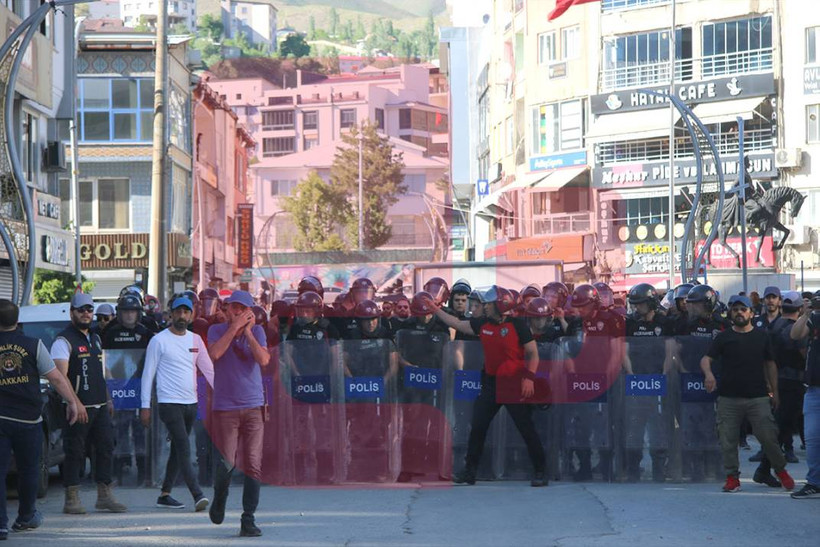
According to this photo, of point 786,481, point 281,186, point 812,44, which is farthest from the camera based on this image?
point 281,186

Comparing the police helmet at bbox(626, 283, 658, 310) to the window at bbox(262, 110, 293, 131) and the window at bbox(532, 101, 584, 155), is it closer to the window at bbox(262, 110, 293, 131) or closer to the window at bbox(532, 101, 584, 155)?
the window at bbox(532, 101, 584, 155)

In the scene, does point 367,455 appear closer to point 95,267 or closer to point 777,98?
point 95,267

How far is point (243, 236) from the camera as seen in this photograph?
237ft

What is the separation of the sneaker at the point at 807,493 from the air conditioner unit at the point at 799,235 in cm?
3875

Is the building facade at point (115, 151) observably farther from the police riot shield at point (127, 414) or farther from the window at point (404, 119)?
the window at point (404, 119)

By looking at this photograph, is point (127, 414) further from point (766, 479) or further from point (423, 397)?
point (766, 479)

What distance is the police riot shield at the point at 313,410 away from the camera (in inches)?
554

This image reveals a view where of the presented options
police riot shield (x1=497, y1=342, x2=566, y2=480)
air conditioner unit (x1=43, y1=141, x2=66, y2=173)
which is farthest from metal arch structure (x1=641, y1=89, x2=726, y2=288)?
police riot shield (x1=497, y1=342, x2=566, y2=480)

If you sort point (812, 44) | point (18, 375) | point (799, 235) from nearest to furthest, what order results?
1. point (18, 375)
2. point (799, 235)
3. point (812, 44)

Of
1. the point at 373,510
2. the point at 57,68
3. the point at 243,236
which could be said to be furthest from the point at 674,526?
the point at 243,236

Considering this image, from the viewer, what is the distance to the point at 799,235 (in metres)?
49.9

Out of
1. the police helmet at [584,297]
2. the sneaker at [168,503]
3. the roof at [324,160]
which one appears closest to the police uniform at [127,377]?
the sneaker at [168,503]

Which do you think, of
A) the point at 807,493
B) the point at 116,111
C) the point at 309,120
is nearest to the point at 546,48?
the point at 116,111

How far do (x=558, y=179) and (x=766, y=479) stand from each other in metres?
44.7
